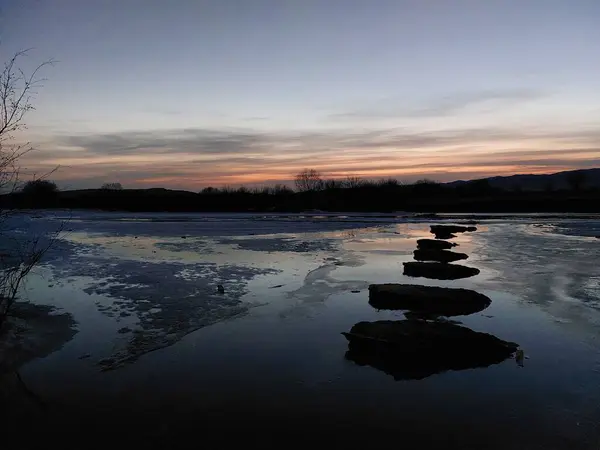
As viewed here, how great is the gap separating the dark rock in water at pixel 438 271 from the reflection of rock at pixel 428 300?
4.34 m

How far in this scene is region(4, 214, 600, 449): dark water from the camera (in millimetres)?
5734

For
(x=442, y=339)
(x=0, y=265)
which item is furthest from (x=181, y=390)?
(x=0, y=265)

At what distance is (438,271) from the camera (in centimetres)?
1722

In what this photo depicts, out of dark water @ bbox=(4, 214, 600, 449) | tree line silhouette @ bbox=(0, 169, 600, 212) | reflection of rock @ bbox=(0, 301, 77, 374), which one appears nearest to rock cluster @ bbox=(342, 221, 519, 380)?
dark water @ bbox=(4, 214, 600, 449)

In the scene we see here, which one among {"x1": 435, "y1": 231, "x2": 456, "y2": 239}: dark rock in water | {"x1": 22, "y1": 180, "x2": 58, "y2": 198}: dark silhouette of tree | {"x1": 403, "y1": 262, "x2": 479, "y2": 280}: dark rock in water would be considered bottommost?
{"x1": 435, "y1": 231, "x2": 456, "y2": 239}: dark rock in water

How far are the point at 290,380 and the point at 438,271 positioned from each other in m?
11.1

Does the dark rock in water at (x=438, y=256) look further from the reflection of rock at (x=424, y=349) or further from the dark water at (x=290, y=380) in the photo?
the reflection of rock at (x=424, y=349)

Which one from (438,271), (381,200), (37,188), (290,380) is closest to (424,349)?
(290,380)

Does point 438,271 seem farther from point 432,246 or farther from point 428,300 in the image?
point 432,246

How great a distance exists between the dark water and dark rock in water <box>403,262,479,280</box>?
5.74 ft

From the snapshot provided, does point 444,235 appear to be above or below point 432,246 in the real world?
below

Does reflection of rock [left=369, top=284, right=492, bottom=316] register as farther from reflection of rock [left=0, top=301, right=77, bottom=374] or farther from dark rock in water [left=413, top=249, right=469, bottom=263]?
dark rock in water [left=413, top=249, right=469, bottom=263]

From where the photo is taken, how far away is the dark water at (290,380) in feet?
18.8

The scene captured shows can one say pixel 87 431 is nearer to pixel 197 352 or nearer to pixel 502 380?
pixel 197 352
